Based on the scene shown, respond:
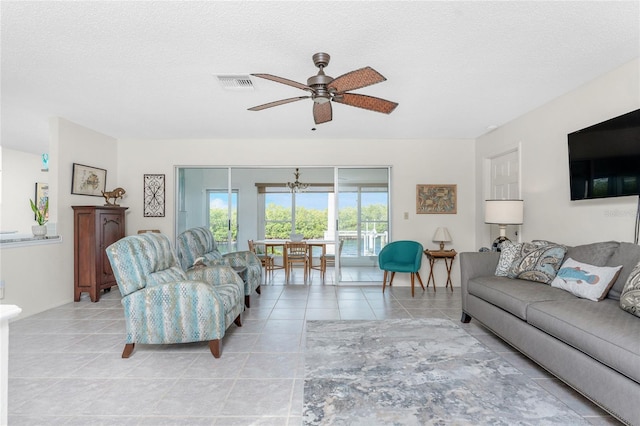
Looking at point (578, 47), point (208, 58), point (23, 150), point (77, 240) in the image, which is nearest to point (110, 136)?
point (77, 240)

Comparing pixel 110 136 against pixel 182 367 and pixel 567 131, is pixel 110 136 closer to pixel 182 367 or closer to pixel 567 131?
pixel 182 367

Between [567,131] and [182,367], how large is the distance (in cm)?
413

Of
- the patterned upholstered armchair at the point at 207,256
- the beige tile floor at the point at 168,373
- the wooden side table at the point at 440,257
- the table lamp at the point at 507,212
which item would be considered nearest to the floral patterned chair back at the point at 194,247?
the patterned upholstered armchair at the point at 207,256

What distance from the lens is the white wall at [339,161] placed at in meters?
5.54

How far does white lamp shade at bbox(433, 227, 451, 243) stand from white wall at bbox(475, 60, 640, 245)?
1231mm

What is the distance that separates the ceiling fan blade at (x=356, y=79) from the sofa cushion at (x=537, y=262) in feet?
7.16

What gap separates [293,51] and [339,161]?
3.03 metres

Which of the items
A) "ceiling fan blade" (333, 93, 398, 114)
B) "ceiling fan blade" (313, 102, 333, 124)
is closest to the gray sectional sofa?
"ceiling fan blade" (333, 93, 398, 114)

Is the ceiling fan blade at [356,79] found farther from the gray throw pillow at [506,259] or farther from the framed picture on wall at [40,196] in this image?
the framed picture on wall at [40,196]

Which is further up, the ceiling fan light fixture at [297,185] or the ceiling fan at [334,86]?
the ceiling fan at [334,86]

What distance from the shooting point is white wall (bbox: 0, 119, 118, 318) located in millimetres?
3727

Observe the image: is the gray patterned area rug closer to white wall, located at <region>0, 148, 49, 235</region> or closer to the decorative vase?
the decorative vase

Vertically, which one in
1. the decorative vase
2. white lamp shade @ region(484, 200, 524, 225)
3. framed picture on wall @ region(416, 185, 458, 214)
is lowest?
the decorative vase

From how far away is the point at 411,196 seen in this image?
5.55 m
